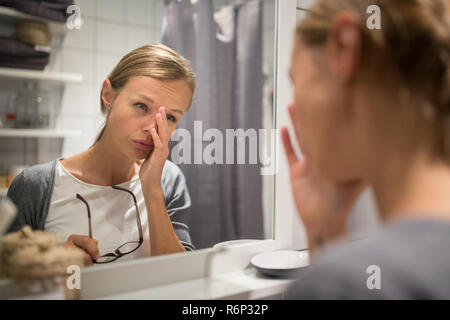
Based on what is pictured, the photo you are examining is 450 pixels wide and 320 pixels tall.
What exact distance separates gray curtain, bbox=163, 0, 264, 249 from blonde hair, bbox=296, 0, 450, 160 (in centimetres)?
61

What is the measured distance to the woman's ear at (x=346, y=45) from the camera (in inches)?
18.8

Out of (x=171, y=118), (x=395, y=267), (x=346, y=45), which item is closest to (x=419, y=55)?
(x=346, y=45)

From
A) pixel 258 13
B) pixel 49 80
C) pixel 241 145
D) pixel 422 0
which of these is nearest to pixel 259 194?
pixel 241 145

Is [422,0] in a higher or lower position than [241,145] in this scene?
higher

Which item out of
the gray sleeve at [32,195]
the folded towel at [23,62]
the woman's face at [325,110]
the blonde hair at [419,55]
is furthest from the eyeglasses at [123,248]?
the blonde hair at [419,55]

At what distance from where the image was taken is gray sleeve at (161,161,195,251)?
3.23 ft

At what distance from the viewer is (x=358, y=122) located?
1.60ft

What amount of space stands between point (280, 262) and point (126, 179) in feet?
1.73

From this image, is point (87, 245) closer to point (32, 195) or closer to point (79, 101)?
point (32, 195)

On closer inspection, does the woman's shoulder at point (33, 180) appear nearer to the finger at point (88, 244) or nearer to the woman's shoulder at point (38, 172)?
the woman's shoulder at point (38, 172)

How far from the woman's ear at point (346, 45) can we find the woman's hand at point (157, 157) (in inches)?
21.1

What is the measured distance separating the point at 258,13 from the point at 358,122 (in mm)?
811

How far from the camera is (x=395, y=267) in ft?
1.22
